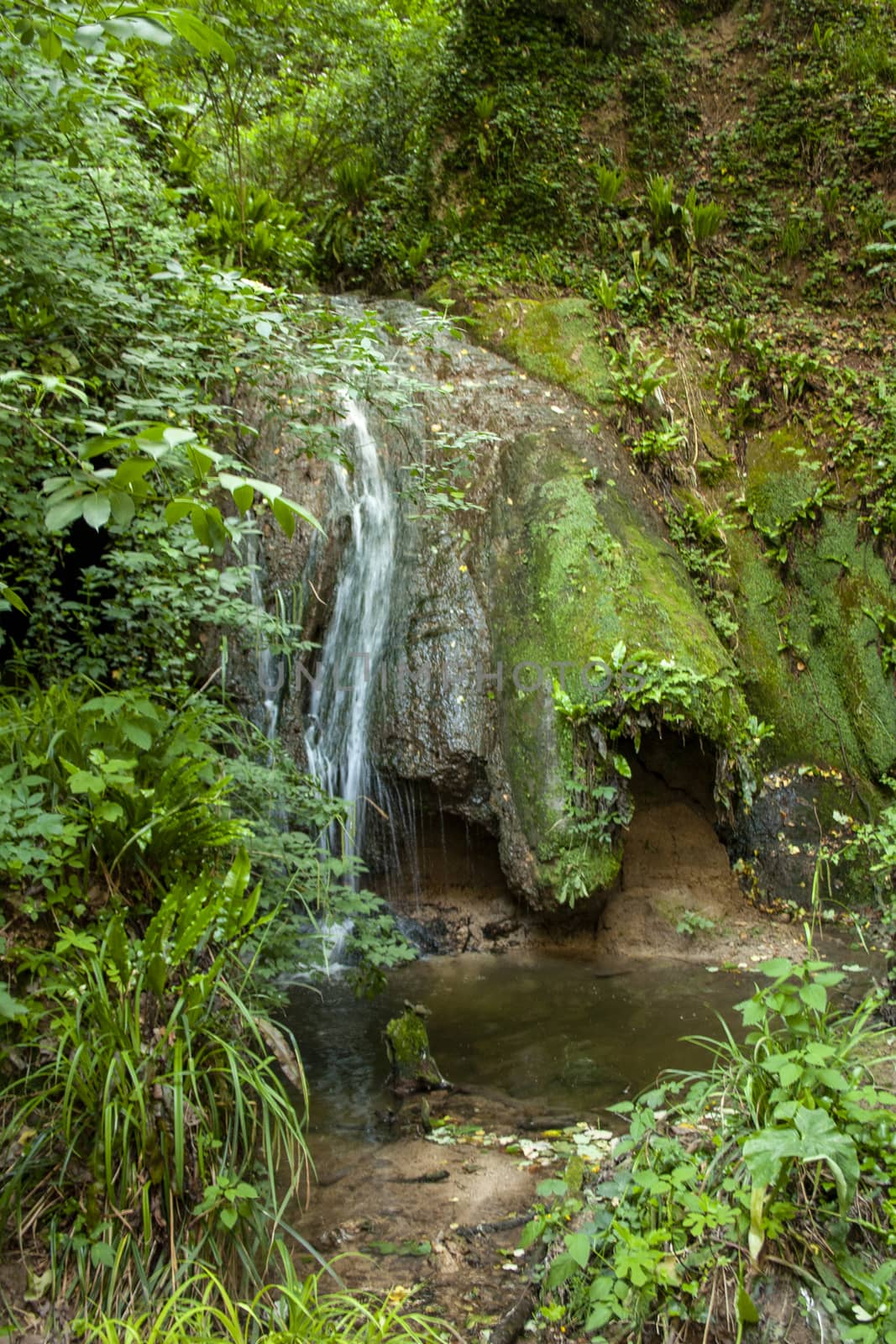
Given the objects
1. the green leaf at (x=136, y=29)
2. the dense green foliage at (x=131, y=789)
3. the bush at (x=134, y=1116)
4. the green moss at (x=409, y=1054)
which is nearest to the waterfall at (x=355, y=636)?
the green moss at (x=409, y=1054)

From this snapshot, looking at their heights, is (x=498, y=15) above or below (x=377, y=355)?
above

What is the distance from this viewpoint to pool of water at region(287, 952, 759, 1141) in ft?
15.5

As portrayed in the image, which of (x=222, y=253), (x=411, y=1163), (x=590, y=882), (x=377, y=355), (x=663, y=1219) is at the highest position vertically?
(x=222, y=253)

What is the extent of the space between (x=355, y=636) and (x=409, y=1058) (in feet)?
12.1

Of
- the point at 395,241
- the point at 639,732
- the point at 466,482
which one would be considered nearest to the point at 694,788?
the point at 639,732

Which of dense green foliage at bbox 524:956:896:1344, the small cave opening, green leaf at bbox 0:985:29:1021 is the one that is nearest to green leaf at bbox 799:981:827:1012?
dense green foliage at bbox 524:956:896:1344

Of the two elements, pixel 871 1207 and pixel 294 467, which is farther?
pixel 294 467

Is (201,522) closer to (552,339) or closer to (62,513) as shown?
(62,513)

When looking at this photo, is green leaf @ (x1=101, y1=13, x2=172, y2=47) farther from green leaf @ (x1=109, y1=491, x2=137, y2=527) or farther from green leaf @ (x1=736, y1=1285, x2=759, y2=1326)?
green leaf @ (x1=736, y1=1285, x2=759, y2=1326)

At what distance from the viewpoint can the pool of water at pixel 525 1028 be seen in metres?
4.73

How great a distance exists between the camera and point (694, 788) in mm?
7371

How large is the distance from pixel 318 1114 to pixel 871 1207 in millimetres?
2704

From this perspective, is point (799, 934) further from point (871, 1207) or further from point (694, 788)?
point (871, 1207)

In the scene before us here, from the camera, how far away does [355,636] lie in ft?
25.1
